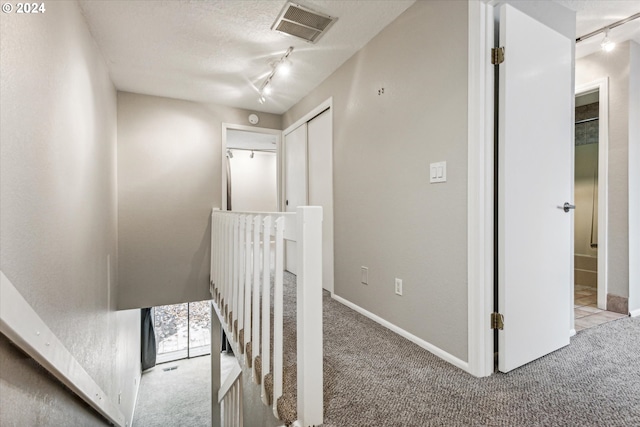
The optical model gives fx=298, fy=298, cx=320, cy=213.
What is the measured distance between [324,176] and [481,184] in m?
1.86

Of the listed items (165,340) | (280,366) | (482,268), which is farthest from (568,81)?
(165,340)

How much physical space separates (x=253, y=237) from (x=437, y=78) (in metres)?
1.42

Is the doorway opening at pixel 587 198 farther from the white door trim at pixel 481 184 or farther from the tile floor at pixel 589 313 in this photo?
the white door trim at pixel 481 184

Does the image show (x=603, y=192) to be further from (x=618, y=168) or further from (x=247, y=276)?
(x=247, y=276)

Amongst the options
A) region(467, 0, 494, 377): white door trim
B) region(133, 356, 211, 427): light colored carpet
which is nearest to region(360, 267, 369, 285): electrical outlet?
region(467, 0, 494, 377): white door trim

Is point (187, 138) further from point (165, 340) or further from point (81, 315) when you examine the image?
point (165, 340)

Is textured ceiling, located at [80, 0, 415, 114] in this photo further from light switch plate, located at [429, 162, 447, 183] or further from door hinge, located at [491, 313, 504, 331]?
door hinge, located at [491, 313, 504, 331]

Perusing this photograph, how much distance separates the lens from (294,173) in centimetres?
390

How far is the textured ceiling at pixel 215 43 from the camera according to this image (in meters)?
2.04

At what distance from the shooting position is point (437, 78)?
1786 millimetres

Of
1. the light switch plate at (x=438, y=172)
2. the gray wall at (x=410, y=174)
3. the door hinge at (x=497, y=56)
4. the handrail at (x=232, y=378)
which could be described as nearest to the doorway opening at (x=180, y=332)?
the handrail at (x=232, y=378)

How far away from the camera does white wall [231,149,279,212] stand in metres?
6.86

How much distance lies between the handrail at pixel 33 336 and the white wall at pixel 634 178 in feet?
12.8

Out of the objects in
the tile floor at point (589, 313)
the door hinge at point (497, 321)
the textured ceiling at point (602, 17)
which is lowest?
the tile floor at point (589, 313)
